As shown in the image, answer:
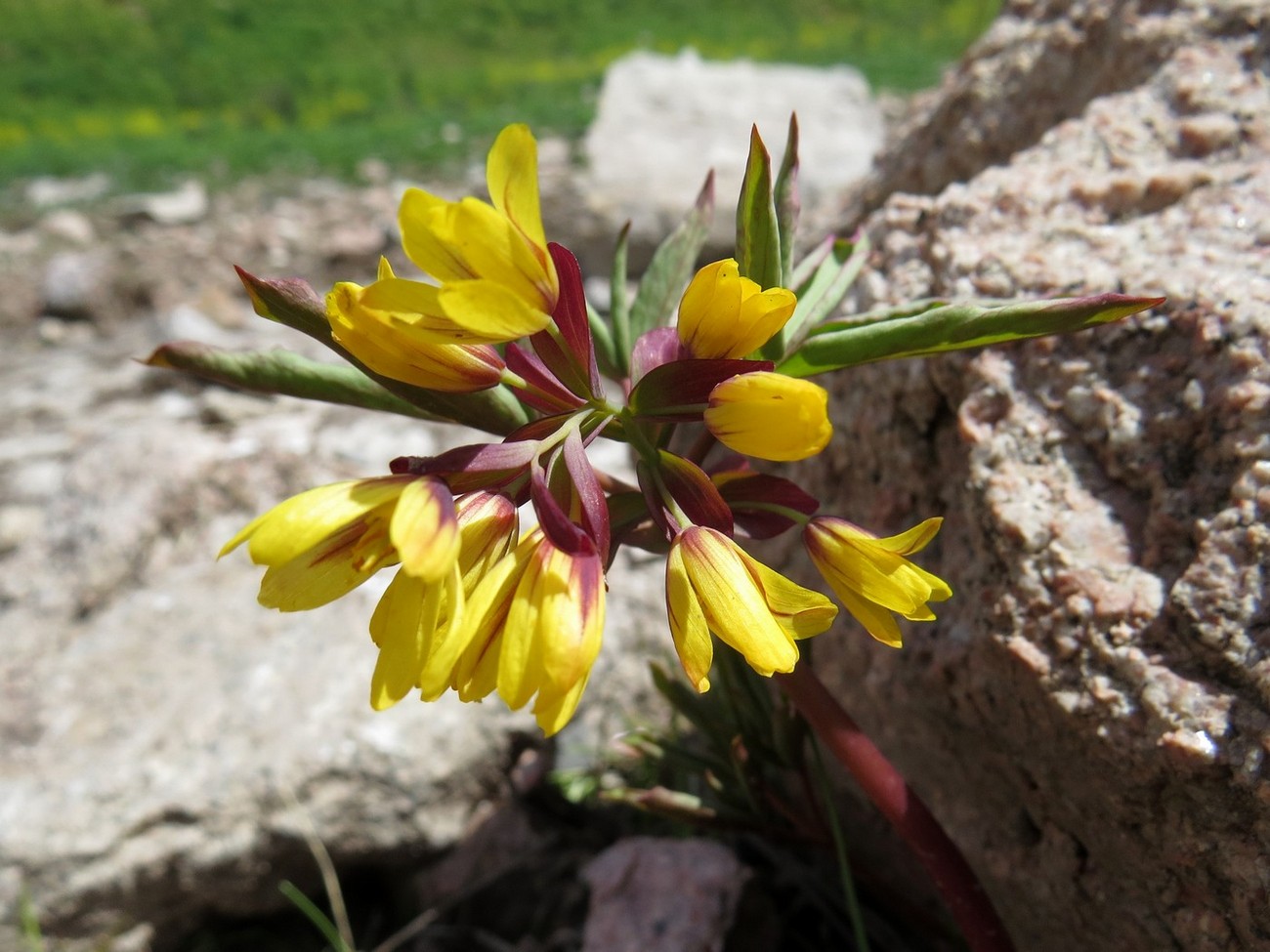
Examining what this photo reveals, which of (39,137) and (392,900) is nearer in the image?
(392,900)

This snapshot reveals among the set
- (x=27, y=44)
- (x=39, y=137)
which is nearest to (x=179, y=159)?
(x=39, y=137)

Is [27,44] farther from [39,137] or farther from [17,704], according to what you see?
[17,704]

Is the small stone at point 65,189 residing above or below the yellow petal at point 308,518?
above

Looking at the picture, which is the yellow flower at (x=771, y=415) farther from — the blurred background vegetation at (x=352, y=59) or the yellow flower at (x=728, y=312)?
the blurred background vegetation at (x=352, y=59)

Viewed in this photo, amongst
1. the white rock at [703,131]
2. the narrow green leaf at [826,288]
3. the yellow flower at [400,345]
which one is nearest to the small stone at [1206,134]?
the narrow green leaf at [826,288]

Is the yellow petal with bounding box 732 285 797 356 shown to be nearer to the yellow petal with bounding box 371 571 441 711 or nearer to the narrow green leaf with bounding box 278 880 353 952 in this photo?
the yellow petal with bounding box 371 571 441 711

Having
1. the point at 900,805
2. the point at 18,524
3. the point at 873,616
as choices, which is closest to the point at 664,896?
the point at 900,805
